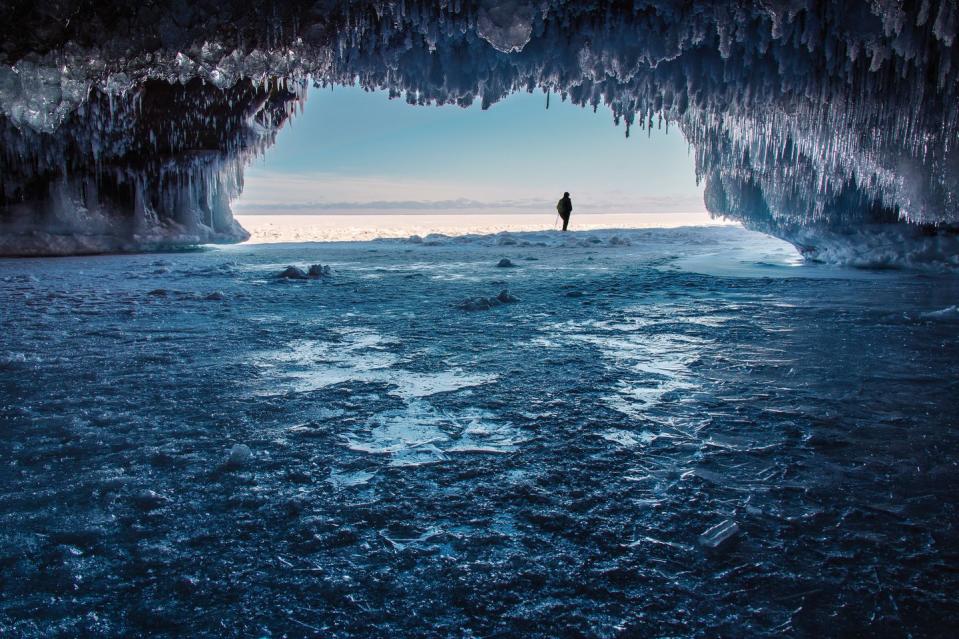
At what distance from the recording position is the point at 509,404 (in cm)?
262

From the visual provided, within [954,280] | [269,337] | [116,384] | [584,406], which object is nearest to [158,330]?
[269,337]

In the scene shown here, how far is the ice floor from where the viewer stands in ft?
4.12

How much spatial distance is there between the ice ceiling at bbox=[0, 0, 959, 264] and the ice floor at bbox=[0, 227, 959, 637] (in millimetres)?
2488

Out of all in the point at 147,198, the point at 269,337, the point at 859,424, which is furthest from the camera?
the point at 147,198

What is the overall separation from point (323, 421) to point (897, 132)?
6.92 metres

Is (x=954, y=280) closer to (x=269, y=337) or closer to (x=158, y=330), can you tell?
(x=269, y=337)

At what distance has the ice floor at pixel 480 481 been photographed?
126 centimetres

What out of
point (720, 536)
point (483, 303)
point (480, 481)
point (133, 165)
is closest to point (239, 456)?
point (480, 481)

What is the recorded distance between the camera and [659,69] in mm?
5953

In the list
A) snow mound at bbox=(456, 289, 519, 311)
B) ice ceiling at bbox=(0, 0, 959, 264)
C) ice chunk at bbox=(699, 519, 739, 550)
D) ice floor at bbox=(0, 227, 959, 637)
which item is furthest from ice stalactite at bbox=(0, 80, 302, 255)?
ice chunk at bbox=(699, 519, 739, 550)

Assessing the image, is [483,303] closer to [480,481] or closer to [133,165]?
[480,481]

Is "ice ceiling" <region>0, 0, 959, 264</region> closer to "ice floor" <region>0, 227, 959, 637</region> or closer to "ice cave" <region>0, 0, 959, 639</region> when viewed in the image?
"ice cave" <region>0, 0, 959, 639</region>

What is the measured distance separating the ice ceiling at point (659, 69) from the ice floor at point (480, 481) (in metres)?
2.49

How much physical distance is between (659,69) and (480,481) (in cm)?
547
